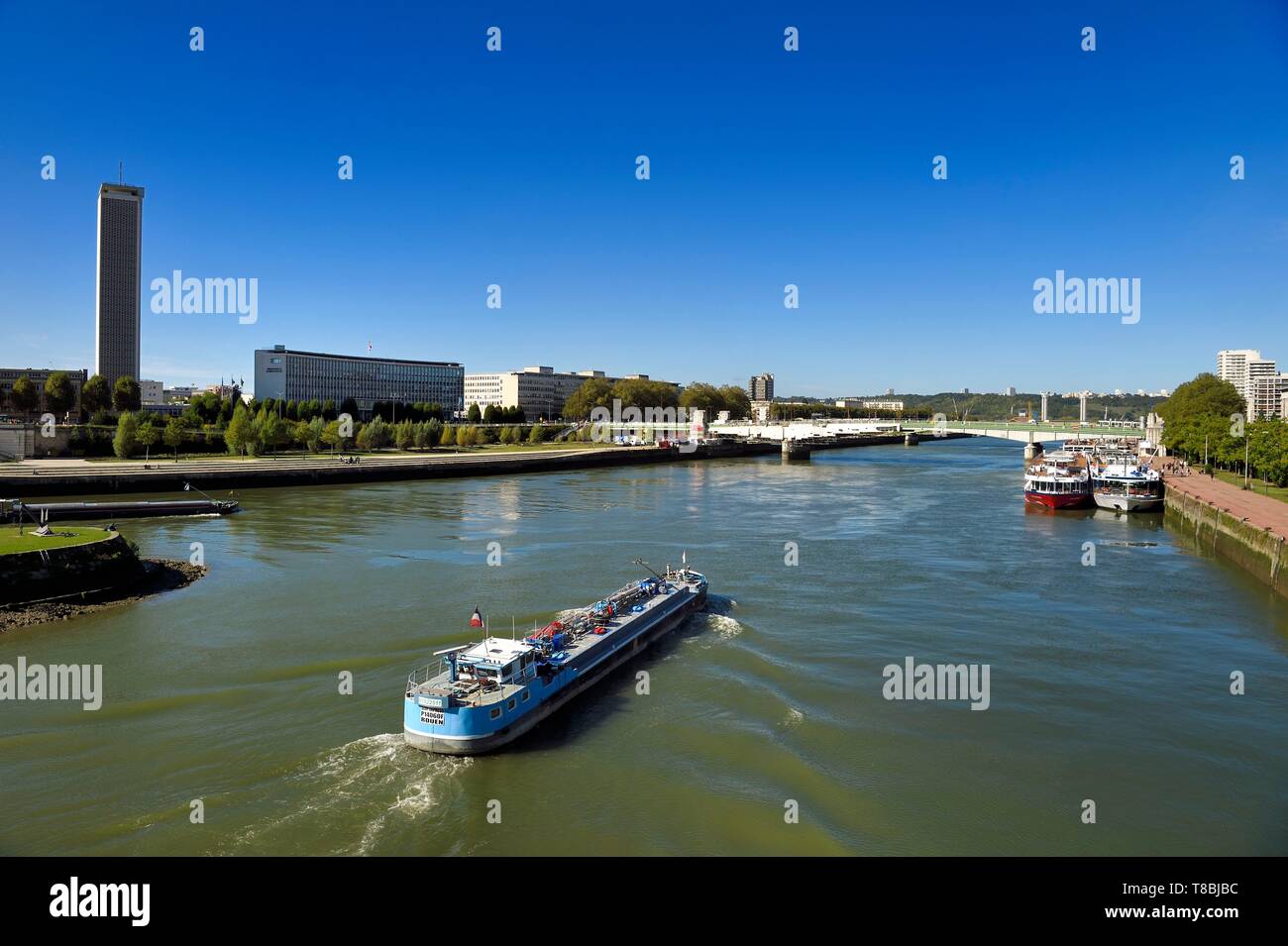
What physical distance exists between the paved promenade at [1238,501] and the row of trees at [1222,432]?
6.55 ft

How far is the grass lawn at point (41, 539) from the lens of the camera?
80.6 feet

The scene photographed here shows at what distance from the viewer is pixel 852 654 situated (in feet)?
65.8

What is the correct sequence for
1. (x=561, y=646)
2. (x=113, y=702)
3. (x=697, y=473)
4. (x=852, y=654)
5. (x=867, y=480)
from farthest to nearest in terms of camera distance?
(x=697, y=473), (x=867, y=480), (x=852, y=654), (x=561, y=646), (x=113, y=702)

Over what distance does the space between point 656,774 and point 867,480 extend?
211ft

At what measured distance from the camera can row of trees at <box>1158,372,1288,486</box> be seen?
48.1m

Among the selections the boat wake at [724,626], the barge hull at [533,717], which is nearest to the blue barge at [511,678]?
the barge hull at [533,717]

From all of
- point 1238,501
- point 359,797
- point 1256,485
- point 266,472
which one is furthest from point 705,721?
point 1256,485

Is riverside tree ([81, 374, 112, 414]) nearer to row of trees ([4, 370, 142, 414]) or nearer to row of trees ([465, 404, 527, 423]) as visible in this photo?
row of trees ([4, 370, 142, 414])

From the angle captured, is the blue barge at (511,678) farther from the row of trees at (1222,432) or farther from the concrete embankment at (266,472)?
the row of trees at (1222,432)

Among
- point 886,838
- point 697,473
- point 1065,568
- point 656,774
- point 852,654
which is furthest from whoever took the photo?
point 697,473

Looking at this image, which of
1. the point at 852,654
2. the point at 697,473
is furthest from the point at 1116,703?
the point at 697,473

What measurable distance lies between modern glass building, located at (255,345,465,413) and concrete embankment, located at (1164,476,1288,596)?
420ft
